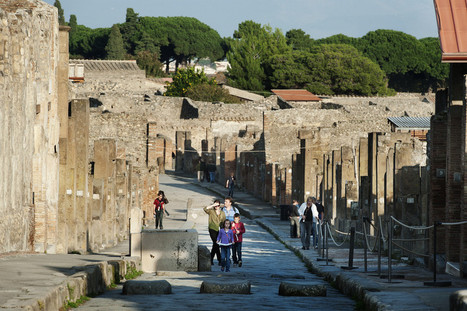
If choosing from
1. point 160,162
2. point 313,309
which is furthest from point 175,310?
point 160,162

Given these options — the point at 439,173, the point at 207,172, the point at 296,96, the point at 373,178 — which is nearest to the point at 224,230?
the point at 439,173

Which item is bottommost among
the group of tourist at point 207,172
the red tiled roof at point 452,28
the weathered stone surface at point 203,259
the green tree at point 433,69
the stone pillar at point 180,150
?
the weathered stone surface at point 203,259

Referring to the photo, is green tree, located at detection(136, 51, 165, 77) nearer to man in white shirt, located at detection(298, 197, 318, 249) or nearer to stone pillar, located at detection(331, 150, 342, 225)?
stone pillar, located at detection(331, 150, 342, 225)

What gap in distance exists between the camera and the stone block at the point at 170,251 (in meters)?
17.4

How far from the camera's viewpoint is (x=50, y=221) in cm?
1862

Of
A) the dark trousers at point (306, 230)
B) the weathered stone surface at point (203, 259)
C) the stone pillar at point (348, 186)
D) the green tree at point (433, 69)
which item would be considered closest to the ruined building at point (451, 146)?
the weathered stone surface at point (203, 259)

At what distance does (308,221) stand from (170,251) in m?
7.14

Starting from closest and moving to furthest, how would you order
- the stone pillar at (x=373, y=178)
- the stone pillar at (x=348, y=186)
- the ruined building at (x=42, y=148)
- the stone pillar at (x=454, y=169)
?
the stone pillar at (x=454, y=169)
the ruined building at (x=42, y=148)
the stone pillar at (x=373, y=178)
the stone pillar at (x=348, y=186)

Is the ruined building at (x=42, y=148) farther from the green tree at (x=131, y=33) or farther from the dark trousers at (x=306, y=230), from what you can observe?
the green tree at (x=131, y=33)

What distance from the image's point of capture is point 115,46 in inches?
4685

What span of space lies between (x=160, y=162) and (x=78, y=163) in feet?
135

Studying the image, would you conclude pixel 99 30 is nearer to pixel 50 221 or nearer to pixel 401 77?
pixel 401 77

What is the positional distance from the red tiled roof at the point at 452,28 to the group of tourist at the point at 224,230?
6051 mm

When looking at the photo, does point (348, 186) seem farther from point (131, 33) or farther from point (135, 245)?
point (131, 33)
